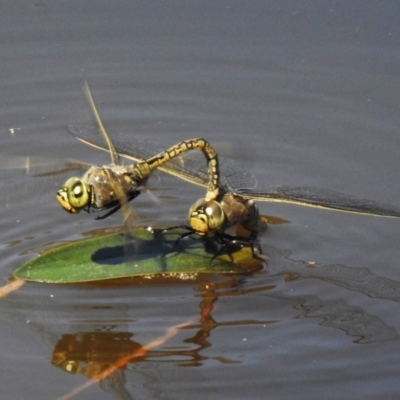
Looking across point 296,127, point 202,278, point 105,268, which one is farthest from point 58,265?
point 296,127

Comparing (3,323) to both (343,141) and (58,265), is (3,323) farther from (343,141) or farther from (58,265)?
(343,141)

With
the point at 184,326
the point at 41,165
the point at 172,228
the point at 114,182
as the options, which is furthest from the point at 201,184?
the point at 184,326

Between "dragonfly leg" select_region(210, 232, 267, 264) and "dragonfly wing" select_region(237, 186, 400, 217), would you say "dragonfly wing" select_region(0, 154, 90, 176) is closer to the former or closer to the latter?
"dragonfly leg" select_region(210, 232, 267, 264)

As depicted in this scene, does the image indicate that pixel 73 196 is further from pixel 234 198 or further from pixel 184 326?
pixel 234 198

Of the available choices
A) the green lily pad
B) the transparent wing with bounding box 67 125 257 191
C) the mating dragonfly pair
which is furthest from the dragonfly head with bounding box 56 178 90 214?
the transparent wing with bounding box 67 125 257 191

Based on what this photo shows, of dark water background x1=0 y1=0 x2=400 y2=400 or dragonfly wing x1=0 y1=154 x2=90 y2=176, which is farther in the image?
dragonfly wing x1=0 y1=154 x2=90 y2=176

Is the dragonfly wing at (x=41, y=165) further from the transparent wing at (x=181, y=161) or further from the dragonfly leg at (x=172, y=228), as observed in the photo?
the dragonfly leg at (x=172, y=228)

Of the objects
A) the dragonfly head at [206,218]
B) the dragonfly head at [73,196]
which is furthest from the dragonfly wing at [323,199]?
the dragonfly head at [73,196]
